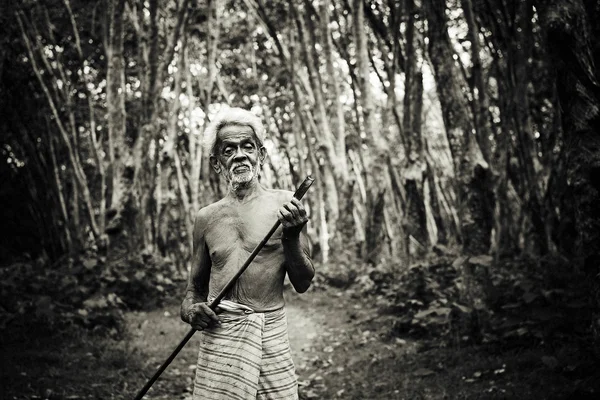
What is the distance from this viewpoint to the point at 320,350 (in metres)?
8.02

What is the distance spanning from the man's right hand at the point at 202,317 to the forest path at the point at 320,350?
3.54m

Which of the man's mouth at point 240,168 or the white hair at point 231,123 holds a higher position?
the white hair at point 231,123

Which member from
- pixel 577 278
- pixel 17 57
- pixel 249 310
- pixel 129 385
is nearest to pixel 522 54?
pixel 577 278

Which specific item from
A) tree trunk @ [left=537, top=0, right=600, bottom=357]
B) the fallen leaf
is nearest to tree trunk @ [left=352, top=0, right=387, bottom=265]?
the fallen leaf

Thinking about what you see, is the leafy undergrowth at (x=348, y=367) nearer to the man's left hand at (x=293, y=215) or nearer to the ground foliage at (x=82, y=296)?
the ground foliage at (x=82, y=296)

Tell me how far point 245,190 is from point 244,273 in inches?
15.9

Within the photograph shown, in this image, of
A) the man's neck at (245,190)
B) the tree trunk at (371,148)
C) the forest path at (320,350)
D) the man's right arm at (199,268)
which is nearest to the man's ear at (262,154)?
the man's neck at (245,190)

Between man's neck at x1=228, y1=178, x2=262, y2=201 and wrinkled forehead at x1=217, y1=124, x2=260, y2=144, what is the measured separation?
0.21m

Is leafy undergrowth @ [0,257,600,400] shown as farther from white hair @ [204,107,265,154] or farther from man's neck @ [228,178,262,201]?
white hair @ [204,107,265,154]

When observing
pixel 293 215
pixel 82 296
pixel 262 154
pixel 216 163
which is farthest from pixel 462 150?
pixel 82 296

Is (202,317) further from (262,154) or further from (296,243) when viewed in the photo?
(262,154)

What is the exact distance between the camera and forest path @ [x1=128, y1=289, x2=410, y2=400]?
20.4ft

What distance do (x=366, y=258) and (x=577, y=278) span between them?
7.49m

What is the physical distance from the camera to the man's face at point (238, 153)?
278 cm
